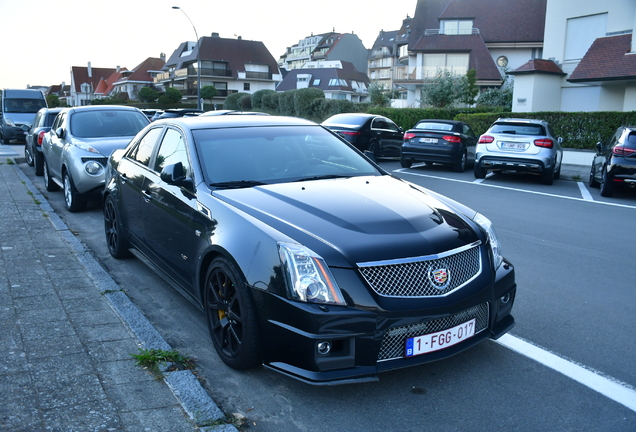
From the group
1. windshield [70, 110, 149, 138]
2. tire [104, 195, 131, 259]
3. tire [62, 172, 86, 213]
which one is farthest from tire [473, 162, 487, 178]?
tire [104, 195, 131, 259]

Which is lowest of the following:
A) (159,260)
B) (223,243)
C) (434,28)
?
(159,260)

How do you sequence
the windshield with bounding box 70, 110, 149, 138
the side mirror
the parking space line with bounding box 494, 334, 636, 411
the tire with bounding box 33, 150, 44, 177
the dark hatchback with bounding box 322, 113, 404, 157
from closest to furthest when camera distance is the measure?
the parking space line with bounding box 494, 334, 636, 411 → the side mirror → the windshield with bounding box 70, 110, 149, 138 → the tire with bounding box 33, 150, 44, 177 → the dark hatchback with bounding box 322, 113, 404, 157

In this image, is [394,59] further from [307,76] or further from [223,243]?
[223,243]

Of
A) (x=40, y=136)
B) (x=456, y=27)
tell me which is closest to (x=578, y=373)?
(x=40, y=136)

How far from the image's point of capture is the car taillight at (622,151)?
12039 mm

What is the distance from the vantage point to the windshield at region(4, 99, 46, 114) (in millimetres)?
28562

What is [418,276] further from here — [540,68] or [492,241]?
[540,68]

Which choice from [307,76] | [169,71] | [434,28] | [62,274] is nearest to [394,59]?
[307,76]

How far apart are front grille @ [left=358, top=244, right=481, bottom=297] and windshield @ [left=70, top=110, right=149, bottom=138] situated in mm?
8066

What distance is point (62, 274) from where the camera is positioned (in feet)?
18.9

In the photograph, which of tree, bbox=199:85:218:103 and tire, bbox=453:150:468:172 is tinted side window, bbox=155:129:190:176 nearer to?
tire, bbox=453:150:468:172

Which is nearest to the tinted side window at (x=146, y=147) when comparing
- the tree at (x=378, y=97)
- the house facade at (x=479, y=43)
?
the tree at (x=378, y=97)

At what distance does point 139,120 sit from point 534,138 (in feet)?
30.8

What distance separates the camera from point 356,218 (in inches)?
147
